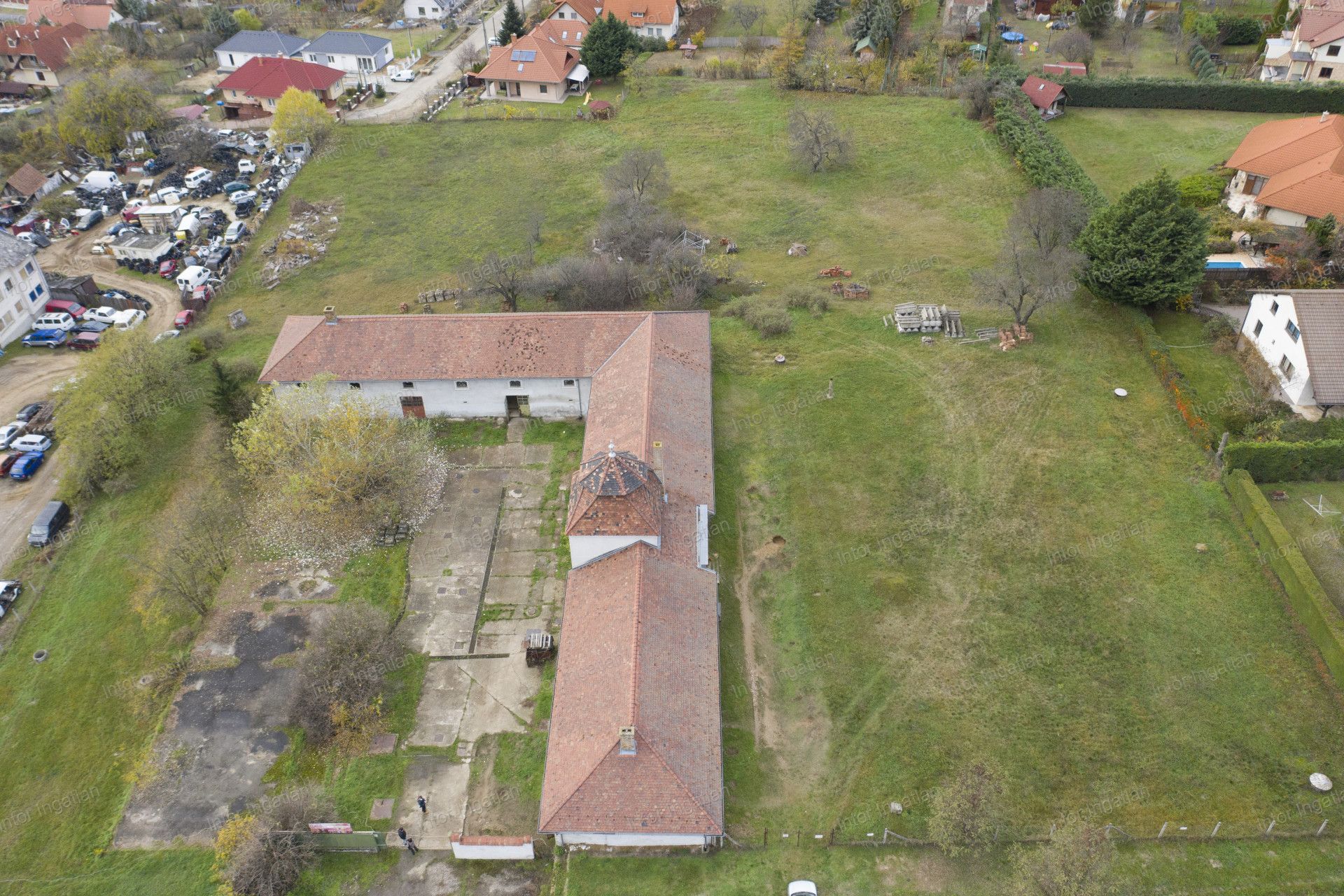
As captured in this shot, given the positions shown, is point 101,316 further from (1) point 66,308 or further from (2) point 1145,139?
(2) point 1145,139

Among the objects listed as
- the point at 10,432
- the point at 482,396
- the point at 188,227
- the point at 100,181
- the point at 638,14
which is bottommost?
the point at 10,432

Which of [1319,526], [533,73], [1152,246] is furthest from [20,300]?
[1319,526]

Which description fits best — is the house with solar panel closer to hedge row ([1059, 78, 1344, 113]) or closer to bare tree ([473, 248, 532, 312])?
bare tree ([473, 248, 532, 312])

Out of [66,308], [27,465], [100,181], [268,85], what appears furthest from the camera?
[268,85]

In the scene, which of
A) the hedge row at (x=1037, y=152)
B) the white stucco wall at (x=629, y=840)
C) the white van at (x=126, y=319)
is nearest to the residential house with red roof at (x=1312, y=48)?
the hedge row at (x=1037, y=152)

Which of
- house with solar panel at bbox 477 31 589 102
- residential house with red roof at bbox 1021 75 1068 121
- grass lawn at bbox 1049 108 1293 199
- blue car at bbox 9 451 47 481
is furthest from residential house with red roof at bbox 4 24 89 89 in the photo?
grass lawn at bbox 1049 108 1293 199

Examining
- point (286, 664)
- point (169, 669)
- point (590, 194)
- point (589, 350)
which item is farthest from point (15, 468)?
point (590, 194)

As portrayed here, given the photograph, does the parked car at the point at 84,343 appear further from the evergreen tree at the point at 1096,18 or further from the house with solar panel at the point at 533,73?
the evergreen tree at the point at 1096,18
